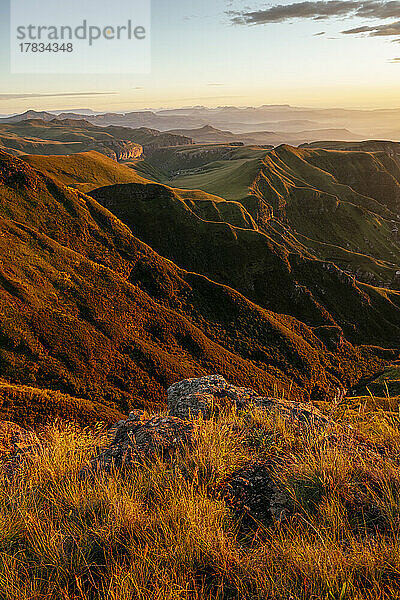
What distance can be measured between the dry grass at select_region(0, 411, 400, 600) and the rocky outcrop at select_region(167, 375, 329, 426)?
188 centimetres

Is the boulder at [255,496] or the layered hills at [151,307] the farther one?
the layered hills at [151,307]

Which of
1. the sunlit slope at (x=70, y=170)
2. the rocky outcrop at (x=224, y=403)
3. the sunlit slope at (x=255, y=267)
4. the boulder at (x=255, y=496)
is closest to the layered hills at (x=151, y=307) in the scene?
the sunlit slope at (x=255, y=267)

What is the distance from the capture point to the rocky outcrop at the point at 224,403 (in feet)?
26.8

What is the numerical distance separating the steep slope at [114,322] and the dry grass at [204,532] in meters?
32.1

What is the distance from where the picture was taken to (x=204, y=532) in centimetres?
389

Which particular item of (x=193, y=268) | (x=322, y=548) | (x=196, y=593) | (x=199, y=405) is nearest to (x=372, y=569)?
(x=322, y=548)

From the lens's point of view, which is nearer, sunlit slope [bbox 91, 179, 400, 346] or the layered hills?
the layered hills

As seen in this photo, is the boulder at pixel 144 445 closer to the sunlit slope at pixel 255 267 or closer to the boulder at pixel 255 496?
the boulder at pixel 255 496

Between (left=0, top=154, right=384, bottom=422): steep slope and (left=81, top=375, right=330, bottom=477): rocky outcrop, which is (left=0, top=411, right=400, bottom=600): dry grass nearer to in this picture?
(left=81, top=375, right=330, bottom=477): rocky outcrop

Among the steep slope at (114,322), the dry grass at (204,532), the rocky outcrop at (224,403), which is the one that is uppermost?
the dry grass at (204,532)

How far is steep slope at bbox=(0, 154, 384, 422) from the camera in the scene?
51.0 meters

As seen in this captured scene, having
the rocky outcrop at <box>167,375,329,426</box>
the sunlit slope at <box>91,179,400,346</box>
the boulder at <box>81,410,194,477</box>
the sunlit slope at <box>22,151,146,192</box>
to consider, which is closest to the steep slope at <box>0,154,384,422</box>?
the sunlit slope at <box>91,179,400,346</box>

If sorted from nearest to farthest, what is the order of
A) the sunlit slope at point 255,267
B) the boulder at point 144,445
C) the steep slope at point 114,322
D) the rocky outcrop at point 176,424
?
1. the boulder at point 144,445
2. the rocky outcrop at point 176,424
3. the steep slope at point 114,322
4. the sunlit slope at point 255,267

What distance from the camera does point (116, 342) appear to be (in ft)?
198
